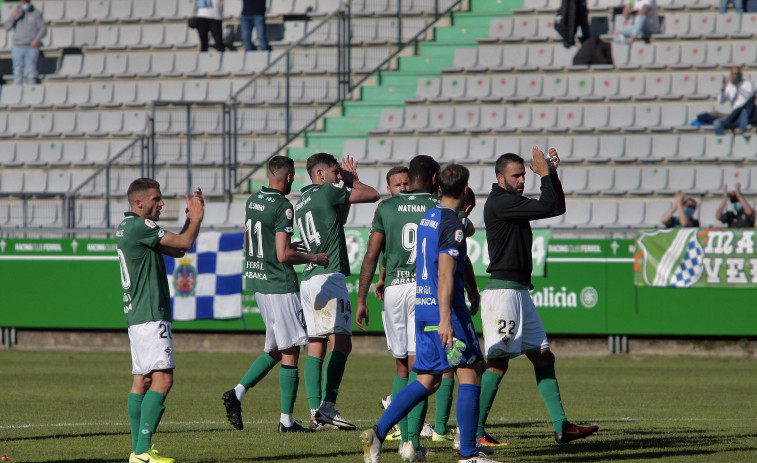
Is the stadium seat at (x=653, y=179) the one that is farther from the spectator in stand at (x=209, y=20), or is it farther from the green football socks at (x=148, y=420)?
the green football socks at (x=148, y=420)

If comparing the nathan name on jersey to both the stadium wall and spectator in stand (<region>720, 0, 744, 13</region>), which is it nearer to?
the stadium wall

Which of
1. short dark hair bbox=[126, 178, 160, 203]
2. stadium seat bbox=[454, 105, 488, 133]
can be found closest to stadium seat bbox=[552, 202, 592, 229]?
stadium seat bbox=[454, 105, 488, 133]

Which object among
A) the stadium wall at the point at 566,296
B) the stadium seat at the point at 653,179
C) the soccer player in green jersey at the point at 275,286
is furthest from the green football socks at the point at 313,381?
the stadium seat at the point at 653,179

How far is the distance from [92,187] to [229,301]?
6.09 meters

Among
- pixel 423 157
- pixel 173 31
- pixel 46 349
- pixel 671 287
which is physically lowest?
pixel 46 349

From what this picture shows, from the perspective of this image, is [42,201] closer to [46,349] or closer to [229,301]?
[46,349]

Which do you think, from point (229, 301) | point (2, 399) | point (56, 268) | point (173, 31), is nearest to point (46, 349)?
point (56, 268)

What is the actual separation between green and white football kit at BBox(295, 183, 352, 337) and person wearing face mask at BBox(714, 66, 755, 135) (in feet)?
41.9

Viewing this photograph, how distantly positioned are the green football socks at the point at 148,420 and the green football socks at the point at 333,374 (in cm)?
262

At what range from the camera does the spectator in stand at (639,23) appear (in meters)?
23.7

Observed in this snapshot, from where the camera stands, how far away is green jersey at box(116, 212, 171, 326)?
819 centimetres

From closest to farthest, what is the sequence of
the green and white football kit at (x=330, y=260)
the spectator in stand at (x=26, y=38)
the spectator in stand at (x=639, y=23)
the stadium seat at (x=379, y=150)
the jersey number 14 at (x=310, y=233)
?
the green and white football kit at (x=330, y=260) → the jersey number 14 at (x=310, y=233) → the stadium seat at (x=379, y=150) → the spectator in stand at (x=639, y=23) → the spectator in stand at (x=26, y=38)

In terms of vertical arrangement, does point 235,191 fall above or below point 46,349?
above

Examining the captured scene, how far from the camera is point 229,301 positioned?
63.3 ft
